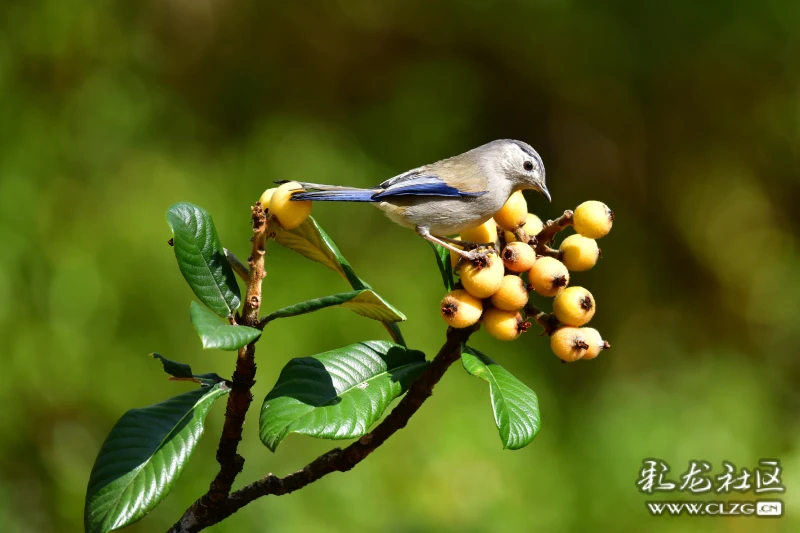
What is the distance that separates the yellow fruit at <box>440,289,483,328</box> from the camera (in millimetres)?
1188

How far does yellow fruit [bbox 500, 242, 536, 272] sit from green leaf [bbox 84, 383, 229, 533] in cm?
50

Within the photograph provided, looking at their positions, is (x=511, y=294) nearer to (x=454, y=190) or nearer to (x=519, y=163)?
(x=454, y=190)

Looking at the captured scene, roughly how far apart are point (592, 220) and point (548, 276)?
13 centimetres

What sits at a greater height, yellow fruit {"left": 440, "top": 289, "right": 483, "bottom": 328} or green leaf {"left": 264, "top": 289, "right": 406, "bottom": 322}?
yellow fruit {"left": 440, "top": 289, "right": 483, "bottom": 328}

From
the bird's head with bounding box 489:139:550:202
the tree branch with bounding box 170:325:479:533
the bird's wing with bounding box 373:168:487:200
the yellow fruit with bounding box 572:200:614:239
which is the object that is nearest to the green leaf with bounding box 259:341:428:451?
the tree branch with bounding box 170:325:479:533

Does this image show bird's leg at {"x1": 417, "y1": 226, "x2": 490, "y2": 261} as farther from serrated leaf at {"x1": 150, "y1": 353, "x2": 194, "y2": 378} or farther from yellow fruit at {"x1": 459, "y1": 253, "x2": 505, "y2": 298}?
serrated leaf at {"x1": 150, "y1": 353, "x2": 194, "y2": 378}

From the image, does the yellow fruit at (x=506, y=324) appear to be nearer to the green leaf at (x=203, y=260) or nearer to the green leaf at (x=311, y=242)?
the green leaf at (x=311, y=242)

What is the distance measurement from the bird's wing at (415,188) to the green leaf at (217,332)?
2.42 ft

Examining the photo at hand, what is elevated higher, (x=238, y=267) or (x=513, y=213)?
(x=513, y=213)

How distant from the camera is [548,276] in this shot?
1.19 meters

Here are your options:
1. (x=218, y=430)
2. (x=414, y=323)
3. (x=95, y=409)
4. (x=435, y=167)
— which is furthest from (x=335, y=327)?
(x=435, y=167)

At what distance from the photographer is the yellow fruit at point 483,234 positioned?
4.57 feet

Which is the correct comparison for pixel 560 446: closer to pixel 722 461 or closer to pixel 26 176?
pixel 722 461

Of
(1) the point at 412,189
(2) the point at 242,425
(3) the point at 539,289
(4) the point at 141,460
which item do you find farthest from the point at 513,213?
(4) the point at 141,460
